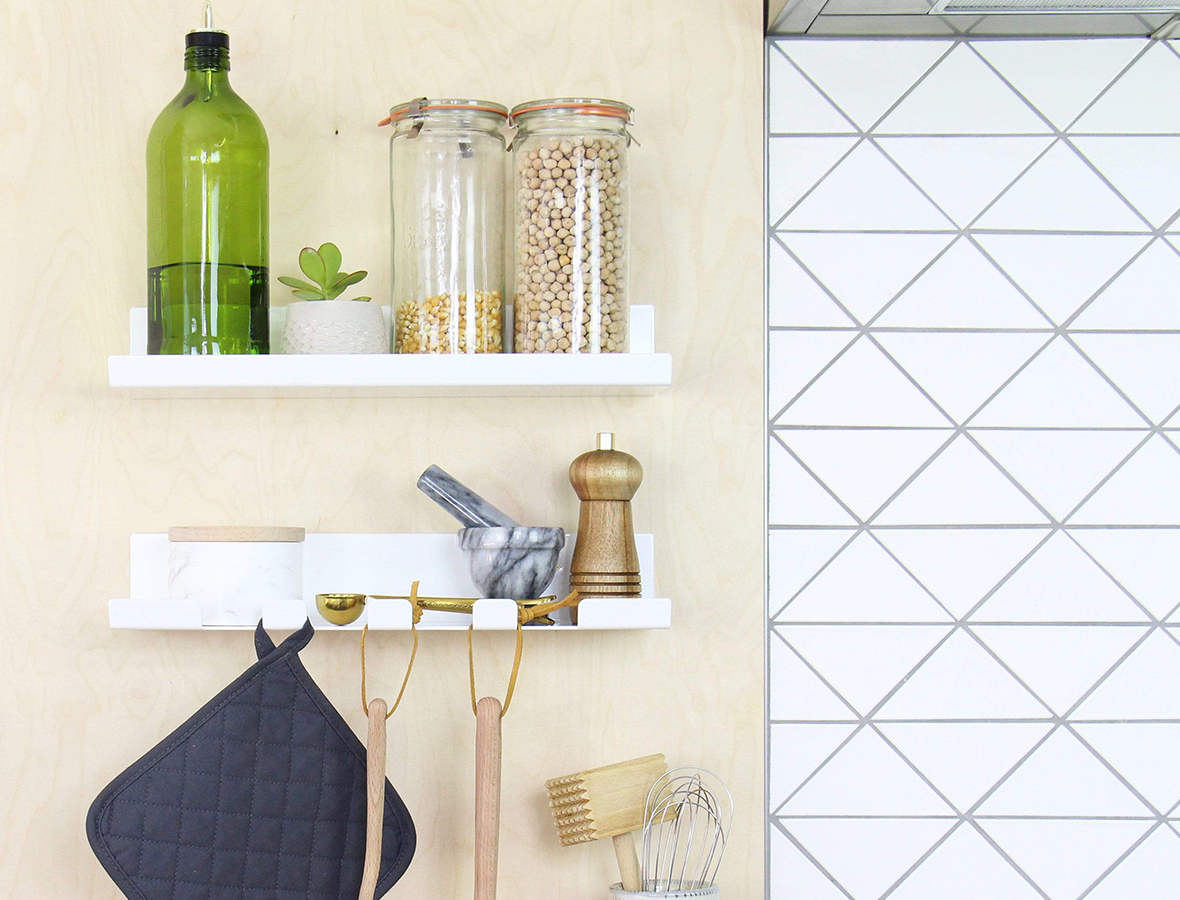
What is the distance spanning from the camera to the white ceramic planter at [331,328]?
890mm

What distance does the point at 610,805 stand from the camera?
0.92 meters

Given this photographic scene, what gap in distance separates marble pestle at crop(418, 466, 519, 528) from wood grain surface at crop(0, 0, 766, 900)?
71 mm

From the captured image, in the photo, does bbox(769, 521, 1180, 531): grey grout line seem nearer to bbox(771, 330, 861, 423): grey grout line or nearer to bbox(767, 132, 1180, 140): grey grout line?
bbox(771, 330, 861, 423): grey grout line

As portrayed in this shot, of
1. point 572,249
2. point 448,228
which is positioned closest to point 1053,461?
point 572,249

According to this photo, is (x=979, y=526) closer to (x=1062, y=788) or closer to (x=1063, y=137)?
(x=1062, y=788)

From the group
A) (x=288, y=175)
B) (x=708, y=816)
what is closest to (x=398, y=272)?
(x=288, y=175)

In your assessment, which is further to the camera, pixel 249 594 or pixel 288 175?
pixel 288 175

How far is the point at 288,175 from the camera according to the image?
1.00 metres

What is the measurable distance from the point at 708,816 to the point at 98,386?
2.37 feet

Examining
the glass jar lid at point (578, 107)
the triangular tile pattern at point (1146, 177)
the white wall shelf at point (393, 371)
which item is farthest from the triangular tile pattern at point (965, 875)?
the glass jar lid at point (578, 107)

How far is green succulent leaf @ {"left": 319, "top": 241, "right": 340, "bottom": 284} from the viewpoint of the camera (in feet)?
2.98

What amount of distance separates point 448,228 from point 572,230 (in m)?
0.11

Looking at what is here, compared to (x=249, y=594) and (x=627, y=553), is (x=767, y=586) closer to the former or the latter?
(x=627, y=553)

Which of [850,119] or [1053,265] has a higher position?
[850,119]
